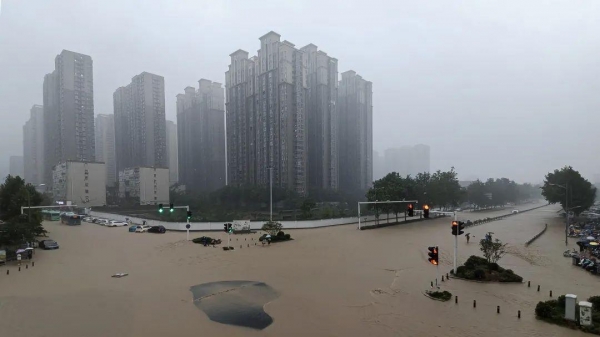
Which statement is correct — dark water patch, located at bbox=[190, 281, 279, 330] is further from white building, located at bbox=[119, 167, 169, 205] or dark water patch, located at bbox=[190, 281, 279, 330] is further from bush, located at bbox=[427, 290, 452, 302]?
white building, located at bbox=[119, 167, 169, 205]

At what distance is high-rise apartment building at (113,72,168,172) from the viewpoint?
312ft

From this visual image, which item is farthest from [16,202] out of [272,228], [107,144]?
[107,144]

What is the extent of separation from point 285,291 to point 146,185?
71420mm

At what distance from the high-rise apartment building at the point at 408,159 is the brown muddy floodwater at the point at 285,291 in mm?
149662

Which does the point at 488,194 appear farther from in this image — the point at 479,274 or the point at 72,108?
the point at 72,108

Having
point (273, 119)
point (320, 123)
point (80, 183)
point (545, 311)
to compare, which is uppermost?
point (320, 123)

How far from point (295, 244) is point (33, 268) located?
18822 mm

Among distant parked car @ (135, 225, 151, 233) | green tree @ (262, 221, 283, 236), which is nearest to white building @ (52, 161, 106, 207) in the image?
distant parked car @ (135, 225, 151, 233)

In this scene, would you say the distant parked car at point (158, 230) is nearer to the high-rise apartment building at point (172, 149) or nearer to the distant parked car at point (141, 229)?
the distant parked car at point (141, 229)

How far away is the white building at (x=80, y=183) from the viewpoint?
229 feet

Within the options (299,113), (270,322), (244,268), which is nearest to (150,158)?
(299,113)

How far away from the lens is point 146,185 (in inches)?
3029

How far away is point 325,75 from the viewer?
285ft

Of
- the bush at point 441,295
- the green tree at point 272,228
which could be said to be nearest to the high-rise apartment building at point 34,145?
the green tree at point 272,228
